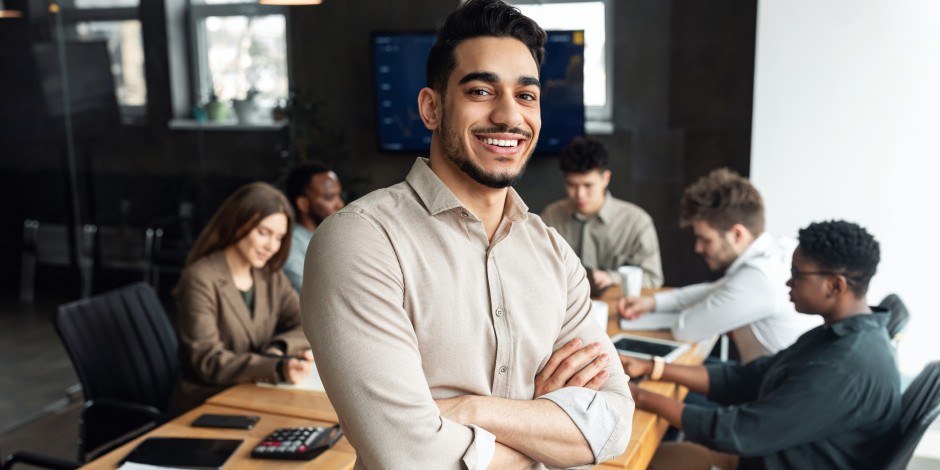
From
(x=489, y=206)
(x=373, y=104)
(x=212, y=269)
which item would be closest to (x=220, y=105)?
(x=373, y=104)

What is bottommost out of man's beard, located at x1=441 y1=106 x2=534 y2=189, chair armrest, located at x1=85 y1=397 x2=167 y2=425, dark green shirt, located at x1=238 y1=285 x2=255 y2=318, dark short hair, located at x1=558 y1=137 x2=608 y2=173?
chair armrest, located at x1=85 y1=397 x2=167 y2=425

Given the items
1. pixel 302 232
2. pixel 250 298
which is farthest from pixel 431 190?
pixel 302 232

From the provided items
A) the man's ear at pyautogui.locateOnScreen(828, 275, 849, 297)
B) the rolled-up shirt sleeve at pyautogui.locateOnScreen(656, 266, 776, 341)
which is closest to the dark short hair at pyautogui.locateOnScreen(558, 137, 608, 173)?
the rolled-up shirt sleeve at pyautogui.locateOnScreen(656, 266, 776, 341)

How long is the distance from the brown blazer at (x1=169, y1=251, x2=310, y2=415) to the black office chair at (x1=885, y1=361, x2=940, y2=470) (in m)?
1.82

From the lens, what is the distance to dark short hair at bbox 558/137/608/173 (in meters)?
4.00

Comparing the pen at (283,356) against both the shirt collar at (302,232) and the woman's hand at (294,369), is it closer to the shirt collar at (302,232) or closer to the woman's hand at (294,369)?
the woman's hand at (294,369)

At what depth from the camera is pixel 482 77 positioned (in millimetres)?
1335

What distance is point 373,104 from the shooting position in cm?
551

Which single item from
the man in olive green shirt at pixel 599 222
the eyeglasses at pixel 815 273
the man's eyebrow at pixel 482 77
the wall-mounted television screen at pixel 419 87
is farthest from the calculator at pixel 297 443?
the wall-mounted television screen at pixel 419 87

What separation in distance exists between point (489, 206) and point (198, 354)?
5.50 feet

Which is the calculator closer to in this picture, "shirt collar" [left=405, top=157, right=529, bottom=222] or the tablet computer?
"shirt collar" [left=405, top=157, right=529, bottom=222]

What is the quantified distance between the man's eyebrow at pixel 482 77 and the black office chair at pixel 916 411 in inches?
59.1

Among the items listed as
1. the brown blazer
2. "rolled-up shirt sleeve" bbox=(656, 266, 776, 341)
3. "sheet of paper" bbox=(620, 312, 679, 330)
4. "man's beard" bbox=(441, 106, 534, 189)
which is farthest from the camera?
"sheet of paper" bbox=(620, 312, 679, 330)

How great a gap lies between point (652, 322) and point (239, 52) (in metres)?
3.21
